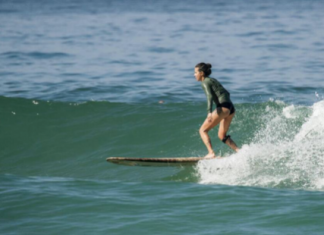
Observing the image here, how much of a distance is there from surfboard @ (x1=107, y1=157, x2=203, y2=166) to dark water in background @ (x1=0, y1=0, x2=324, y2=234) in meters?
0.23

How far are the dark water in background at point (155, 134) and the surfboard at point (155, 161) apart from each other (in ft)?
0.77

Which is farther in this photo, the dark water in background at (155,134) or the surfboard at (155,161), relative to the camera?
the surfboard at (155,161)

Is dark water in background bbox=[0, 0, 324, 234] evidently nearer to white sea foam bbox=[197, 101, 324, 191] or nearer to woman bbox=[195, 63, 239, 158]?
white sea foam bbox=[197, 101, 324, 191]

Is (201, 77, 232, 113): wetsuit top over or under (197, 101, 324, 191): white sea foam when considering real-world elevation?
over

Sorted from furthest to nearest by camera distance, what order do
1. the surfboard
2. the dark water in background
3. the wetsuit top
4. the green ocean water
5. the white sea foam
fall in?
the surfboard → the wetsuit top → the white sea foam → the dark water in background → the green ocean water

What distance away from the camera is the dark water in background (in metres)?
9.61

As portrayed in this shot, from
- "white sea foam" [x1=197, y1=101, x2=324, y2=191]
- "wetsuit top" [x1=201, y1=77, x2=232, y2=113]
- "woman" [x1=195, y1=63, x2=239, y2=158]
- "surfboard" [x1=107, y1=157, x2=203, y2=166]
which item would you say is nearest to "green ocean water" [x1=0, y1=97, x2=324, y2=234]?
"white sea foam" [x1=197, y1=101, x2=324, y2=191]

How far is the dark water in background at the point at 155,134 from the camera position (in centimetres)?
961

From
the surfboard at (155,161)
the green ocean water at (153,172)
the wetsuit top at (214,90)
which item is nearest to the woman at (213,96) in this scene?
the wetsuit top at (214,90)

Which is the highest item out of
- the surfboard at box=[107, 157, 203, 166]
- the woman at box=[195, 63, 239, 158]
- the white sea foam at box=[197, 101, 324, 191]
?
the woman at box=[195, 63, 239, 158]

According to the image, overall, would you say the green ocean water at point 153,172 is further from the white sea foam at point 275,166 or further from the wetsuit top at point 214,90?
the wetsuit top at point 214,90

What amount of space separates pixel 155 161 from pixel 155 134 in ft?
9.84

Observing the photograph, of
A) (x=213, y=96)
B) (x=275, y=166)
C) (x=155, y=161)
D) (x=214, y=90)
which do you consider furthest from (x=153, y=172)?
(x=275, y=166)

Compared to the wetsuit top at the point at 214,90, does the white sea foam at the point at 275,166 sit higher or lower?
lower
